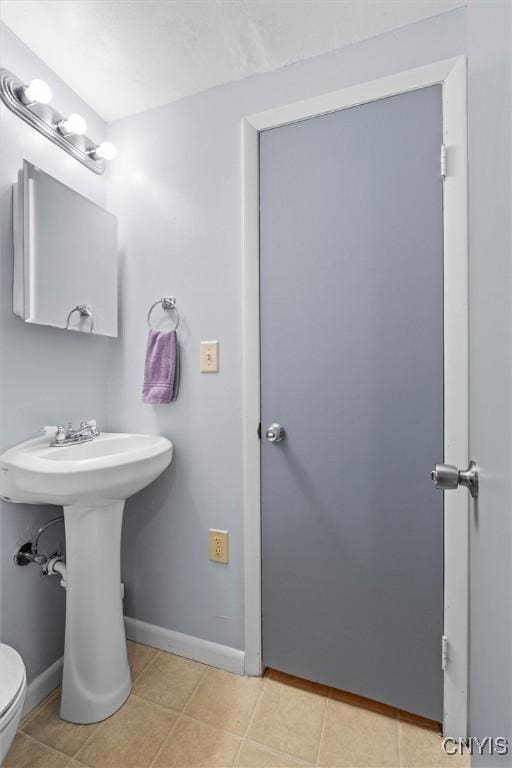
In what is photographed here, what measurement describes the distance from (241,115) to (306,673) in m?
2.06

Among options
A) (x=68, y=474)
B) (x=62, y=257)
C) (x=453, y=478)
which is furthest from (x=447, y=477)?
(x=62, y=257)

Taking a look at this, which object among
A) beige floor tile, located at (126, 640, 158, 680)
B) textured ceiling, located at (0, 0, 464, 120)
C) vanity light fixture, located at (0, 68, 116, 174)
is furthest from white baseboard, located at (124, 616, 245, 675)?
textured ceiling, located at (0, 0, 464, 120)

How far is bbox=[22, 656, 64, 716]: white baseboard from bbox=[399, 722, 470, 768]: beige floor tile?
1177mm

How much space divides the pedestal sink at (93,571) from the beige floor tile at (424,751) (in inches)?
35.8

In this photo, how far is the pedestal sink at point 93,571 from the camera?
106cm

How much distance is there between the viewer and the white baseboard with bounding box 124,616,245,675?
134 cm

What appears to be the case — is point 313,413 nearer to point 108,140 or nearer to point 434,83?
point 434,83

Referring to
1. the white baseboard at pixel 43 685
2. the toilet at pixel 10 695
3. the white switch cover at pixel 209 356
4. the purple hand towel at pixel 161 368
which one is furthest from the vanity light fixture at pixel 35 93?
the white baseboard at pixel 43 685

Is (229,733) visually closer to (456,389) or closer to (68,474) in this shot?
(68,474)

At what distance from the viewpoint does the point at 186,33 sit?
1164 millimetres

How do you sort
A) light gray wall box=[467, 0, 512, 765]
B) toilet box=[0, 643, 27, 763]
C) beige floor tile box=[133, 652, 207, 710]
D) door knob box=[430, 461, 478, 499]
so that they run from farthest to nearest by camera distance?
beige floor tile box=[133, 652, 207, 710]
toilet box=[0, 643, 27, 763]
door knob box=[430, 461, 478, 499]
light gray wall box=[467, 0, 512, 765]

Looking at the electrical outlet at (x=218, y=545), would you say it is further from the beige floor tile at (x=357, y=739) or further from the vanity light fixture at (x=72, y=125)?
the vanity light fixture at (x=72, y=125)

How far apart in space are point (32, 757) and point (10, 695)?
0.41 m

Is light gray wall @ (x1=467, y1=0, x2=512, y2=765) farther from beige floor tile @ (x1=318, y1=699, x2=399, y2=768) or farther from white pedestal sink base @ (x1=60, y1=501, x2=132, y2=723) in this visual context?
white pedestal sink base @ (x1=60, y1=501, x2=132, y2=723)
